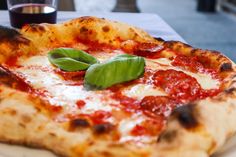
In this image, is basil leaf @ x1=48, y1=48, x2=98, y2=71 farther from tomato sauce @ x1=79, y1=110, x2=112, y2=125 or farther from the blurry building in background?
the blurry building in background

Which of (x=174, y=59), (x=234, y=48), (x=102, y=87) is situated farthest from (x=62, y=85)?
(x=234, y=48)

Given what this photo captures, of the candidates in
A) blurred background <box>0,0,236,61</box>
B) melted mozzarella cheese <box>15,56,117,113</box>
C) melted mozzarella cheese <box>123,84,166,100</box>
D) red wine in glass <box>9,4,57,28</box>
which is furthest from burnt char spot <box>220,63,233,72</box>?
blurred background <box>0,0,236,61</box>

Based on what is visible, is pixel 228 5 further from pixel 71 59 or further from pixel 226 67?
pixel 71 59

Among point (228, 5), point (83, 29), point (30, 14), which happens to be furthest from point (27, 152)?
point (228, 5)

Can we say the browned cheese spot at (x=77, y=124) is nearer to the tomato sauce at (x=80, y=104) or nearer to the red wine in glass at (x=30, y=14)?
the tomato sauce at (x=80, y=104)

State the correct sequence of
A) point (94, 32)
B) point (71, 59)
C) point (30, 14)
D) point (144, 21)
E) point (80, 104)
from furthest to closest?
point (144, 21) < point (30, 14) < point (94, 32) < point (71, 59) < point (80, 104)
